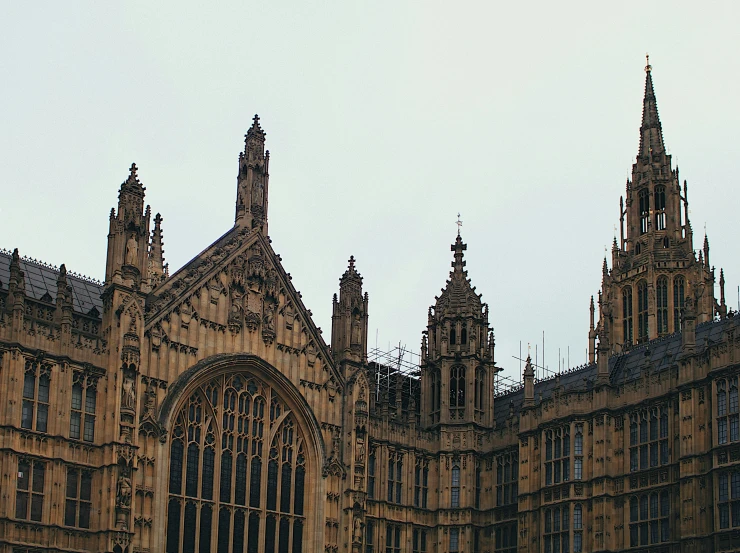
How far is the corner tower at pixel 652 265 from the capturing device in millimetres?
103250

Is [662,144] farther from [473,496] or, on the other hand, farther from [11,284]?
[11,284]

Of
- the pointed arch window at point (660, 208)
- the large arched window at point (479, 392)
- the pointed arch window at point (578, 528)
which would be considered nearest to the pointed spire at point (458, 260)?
the large arched window at point (479, 392)

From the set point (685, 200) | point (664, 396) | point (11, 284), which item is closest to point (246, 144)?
point (11, 284)

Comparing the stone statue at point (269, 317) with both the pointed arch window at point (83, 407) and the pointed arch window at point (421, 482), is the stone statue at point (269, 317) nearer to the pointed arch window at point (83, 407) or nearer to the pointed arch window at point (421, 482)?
the pointed arch window at point (83, 407)

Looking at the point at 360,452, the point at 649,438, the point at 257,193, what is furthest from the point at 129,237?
the point at 649,438

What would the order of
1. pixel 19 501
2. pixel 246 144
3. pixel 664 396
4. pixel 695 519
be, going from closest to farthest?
pixel 19 501 < pixel 695 519 < pixel 664 396 < pixel 246 144

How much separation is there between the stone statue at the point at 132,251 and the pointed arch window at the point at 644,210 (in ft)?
205

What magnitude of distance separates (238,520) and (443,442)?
15.1 m

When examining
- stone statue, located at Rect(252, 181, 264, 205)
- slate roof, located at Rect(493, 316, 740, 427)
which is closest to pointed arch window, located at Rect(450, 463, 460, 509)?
slate roof, located at Rect(493, 316, 740, 427)

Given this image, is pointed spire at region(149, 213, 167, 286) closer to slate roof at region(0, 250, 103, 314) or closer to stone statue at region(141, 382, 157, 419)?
slate roof at region(0, 250, 103, 314)

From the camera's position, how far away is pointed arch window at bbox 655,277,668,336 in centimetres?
10308

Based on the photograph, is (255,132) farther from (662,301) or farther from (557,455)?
(662,301)

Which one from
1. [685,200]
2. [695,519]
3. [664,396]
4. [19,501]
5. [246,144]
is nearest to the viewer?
[19,501]

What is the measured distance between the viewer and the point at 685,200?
353 ft
